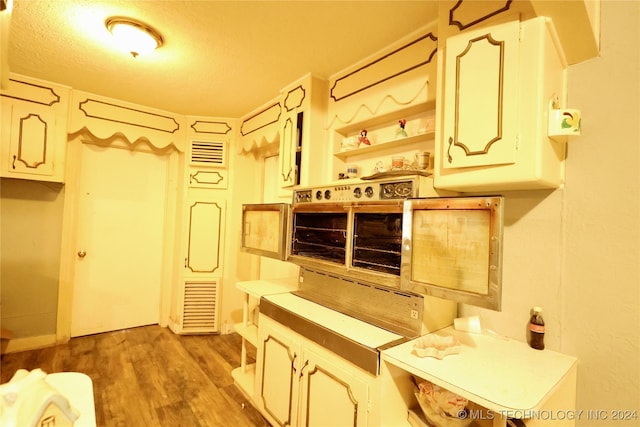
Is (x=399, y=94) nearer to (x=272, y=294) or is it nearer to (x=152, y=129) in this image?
(x=272, y=294)

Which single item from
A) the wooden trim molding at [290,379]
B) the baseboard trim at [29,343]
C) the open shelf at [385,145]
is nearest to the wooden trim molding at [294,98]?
the open shelf at [385,145]

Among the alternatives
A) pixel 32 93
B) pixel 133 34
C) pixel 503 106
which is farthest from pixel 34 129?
pixel 503 106

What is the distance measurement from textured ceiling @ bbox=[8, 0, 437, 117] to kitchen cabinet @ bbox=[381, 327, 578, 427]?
1695mm

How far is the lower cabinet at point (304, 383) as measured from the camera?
1.29 m

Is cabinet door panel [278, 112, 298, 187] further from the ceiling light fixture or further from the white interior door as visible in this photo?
the white interior door

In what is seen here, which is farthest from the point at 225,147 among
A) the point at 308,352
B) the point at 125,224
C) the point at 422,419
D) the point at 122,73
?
the point at 422,419

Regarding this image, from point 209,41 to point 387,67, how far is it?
1157 millimetres

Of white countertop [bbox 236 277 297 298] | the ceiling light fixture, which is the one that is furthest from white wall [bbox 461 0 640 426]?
the ceiling light fixture

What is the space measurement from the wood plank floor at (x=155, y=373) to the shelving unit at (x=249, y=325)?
9 cm

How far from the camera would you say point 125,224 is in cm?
328

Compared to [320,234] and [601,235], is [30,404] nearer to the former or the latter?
[320,234]

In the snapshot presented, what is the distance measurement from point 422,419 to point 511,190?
3.62 ft

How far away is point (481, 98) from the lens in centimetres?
117

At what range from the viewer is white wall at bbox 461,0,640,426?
3.68 feet
